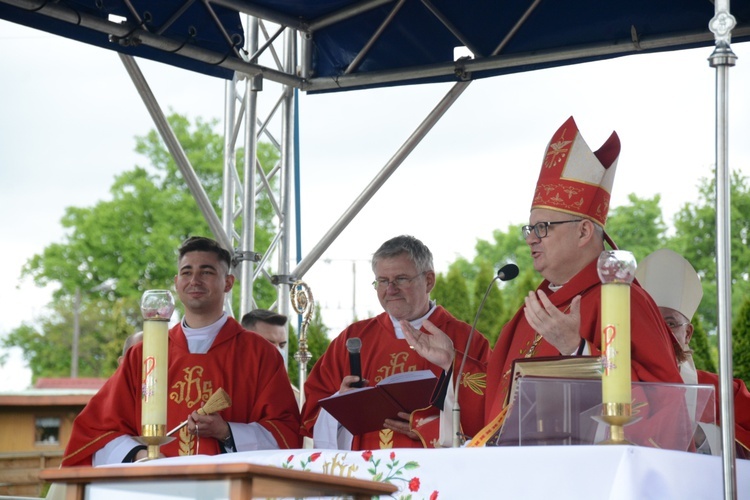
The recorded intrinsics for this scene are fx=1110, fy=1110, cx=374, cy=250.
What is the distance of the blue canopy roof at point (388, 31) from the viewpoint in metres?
5.17

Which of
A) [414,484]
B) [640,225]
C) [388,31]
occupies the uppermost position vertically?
[640,225]

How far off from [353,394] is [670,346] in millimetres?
1243

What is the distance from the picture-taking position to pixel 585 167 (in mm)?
3988

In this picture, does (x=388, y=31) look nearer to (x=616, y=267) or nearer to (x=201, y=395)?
(x=201, y=395)

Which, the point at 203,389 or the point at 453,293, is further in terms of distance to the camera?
the point at 453,293

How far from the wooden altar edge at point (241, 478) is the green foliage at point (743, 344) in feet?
29.5

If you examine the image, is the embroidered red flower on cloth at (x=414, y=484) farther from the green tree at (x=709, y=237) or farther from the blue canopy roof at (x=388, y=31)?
the green tree at (x=709, y=237)

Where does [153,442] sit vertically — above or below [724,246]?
below

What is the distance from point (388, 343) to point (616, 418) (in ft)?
8.42

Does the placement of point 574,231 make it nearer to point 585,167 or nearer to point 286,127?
point 585,167

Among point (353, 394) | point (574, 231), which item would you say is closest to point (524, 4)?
point (574, 231)

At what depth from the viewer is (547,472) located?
2.68 meters

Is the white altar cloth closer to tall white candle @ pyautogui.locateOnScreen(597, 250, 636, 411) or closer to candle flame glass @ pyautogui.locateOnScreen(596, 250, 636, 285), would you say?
tall white candle @ pyautogui.locateOnScreen(597, 250, 636, 411)

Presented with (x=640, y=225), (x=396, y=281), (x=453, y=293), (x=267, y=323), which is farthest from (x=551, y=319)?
(x=640, y=225)
